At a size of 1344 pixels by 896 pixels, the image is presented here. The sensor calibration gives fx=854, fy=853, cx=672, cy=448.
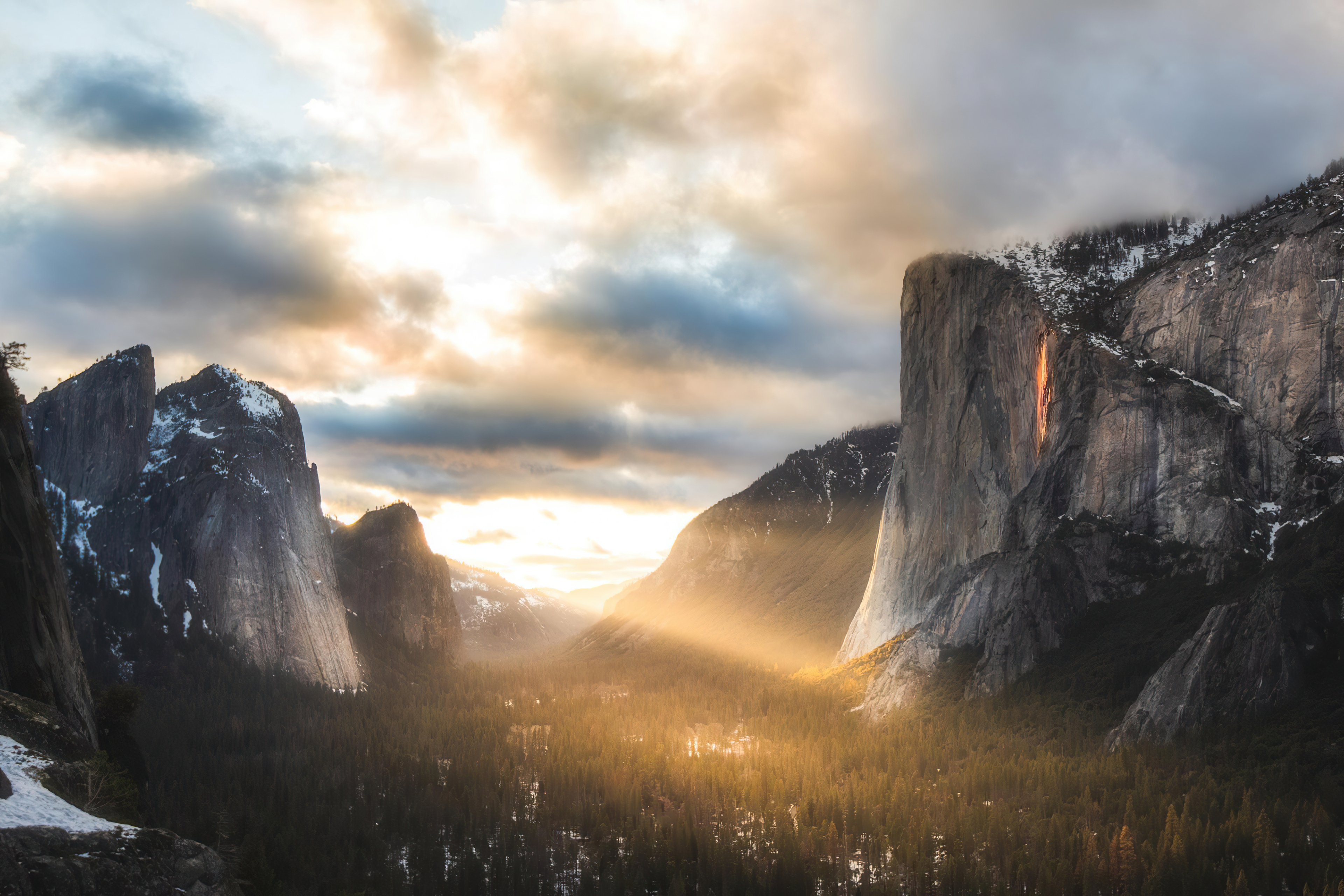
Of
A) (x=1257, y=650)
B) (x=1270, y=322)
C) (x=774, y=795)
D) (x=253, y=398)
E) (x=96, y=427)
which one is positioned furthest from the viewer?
(x=253, y=398)

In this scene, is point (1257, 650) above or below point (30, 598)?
below

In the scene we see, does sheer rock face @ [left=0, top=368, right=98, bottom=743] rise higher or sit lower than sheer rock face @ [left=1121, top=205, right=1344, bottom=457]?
lower

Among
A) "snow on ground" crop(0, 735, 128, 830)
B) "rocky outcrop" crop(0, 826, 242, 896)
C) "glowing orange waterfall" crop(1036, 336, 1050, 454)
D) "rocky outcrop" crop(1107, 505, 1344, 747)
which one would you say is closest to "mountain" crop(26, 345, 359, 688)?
"snow on ground" crop(0, 735, 128, 830)

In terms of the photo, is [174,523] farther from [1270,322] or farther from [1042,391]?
[1270,322]

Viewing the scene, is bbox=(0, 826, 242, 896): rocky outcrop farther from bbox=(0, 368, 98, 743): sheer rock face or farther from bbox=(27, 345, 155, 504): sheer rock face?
bbox=(27, 345, 155, 504): sheer rock face

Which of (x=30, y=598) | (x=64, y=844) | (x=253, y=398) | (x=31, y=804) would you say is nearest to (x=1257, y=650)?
(x=64, y=844)

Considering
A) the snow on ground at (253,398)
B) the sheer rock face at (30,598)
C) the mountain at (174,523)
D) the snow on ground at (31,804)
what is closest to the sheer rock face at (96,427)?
the mountain at (174,523)
